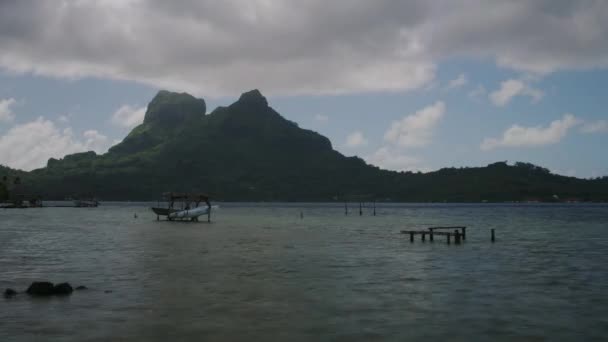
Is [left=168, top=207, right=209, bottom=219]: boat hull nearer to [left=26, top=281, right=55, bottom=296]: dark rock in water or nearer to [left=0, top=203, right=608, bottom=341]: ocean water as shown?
[left=0, top=203, right=608, bottom=341]: ocean water

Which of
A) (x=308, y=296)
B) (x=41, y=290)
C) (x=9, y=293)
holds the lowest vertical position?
(x=308, y=296)

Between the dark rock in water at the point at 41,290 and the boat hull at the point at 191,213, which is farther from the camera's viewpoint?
the boat hull at the point at 191,213

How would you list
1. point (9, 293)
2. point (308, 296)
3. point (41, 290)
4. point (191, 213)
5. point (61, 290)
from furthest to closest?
point (191, 213)
point (308, 296)
point (61, 290)
point (41, 290)
point (9, 293)

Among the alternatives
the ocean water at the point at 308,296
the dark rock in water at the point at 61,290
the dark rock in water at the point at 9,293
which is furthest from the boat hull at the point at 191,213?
the dark rock in water at the point at 9,293

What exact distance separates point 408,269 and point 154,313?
19.7 metres

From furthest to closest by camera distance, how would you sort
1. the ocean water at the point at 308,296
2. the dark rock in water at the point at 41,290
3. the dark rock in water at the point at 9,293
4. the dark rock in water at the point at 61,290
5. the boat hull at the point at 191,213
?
1. the boat hull at the point at 191,213
2. the dark rock in water at the point at 61,290
3. the dark rock in water at the point at 41,290
4. the dark rock in water at the point at 9,293
5. the ocean water at the point at 308,296

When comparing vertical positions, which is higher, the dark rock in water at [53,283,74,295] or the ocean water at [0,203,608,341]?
the dark rock in water at [53,283,74,295]

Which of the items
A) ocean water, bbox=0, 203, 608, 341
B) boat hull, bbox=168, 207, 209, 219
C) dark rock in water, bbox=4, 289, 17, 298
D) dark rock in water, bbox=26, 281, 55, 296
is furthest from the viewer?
boat hull, bbox=168, 207, 209, 219

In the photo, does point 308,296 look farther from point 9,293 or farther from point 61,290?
point 9,293

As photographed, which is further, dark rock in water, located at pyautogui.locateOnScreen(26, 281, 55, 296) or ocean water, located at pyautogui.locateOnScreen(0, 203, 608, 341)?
dark rock in water, located at pyautogui.locateOnScreen(26, 281, 55, 296)

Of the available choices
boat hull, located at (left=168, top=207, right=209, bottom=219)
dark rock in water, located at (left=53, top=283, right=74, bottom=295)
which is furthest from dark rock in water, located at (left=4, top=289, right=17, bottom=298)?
boat hull, located at (left=168, top=207, right=209, bottom=219)

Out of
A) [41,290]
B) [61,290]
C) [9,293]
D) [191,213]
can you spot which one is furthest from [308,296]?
[191,213]

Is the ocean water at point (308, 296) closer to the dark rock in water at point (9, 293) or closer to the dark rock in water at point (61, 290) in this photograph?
the dark rock in water at point (9, 293)

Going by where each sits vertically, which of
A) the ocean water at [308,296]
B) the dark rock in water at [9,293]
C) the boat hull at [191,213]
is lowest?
the ocean water at [308,296]
